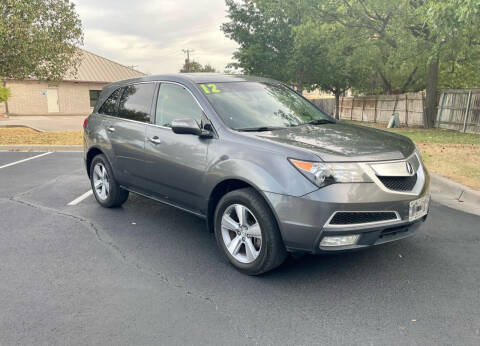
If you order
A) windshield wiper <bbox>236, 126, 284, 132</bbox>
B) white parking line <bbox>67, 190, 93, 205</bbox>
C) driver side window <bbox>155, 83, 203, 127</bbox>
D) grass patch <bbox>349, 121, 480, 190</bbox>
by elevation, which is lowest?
white parking line <bbox>67, 190, 93, 205</bbox>

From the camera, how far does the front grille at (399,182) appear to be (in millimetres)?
3363

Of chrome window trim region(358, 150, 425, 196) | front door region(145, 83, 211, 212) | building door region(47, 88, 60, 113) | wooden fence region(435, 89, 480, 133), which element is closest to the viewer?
chrome window trim region(358, 150, 425, 196)

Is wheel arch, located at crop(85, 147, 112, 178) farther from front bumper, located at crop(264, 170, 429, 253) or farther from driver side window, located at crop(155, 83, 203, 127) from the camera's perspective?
front bumper, located at crop(264, 170, 429, 253)

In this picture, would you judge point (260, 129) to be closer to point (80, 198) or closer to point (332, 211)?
point (332, 211)

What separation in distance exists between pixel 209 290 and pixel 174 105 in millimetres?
2135

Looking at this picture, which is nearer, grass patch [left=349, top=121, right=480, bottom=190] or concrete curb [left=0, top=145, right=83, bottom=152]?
grass patch [left=349, top=121, right=480, bottom=190]

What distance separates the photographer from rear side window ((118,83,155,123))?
4.93 meters

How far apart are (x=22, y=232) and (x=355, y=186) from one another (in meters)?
3.96

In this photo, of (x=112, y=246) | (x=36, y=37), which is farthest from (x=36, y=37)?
(x=112, y=246)

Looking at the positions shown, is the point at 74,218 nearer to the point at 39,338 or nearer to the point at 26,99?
the point at 39,338

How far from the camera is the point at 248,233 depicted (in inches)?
144

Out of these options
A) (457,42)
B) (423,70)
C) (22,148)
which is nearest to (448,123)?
(457,42)

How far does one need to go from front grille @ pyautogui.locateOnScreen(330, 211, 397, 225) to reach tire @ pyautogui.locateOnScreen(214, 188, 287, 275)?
53 cm

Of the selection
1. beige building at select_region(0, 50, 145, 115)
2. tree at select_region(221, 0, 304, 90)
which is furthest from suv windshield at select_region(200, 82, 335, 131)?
beige building at select_region(0, 50, 145, 115)
